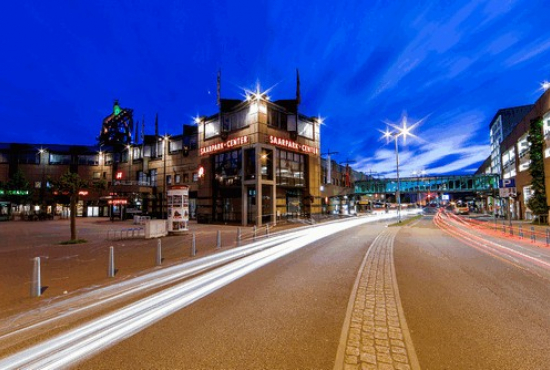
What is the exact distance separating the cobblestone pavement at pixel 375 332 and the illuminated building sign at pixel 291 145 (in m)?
26.6

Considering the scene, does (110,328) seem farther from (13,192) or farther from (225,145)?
(13,192)

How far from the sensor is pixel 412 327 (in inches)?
191

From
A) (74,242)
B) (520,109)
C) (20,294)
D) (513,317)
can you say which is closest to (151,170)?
(74,242)

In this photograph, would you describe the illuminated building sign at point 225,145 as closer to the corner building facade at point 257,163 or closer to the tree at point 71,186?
the corner building facade at point 257,163

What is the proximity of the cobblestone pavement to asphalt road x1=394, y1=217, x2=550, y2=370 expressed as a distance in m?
0.19

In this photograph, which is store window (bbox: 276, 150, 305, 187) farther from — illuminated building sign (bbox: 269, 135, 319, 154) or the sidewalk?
the sidewalk

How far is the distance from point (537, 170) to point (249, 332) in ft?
119

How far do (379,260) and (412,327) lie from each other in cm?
619

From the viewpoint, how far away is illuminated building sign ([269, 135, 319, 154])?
32.9 meters

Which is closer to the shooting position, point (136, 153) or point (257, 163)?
point (257, 163)

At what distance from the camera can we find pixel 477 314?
5.38 meters

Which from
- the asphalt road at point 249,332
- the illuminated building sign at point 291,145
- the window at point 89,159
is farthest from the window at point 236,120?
the window at point 89,159

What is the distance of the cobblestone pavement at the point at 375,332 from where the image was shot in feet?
12.3

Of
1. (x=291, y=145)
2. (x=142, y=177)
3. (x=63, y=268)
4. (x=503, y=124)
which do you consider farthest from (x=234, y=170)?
(x=503, y=124)
